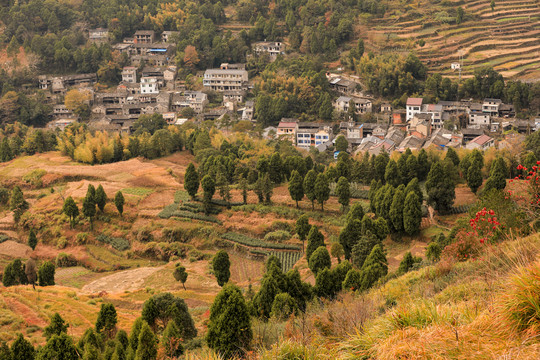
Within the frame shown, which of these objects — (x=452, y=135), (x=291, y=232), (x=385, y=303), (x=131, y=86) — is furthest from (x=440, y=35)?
(x=385, y=303)

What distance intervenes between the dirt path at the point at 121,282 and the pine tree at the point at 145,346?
767 cm

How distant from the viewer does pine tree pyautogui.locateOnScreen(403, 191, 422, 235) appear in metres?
20.4

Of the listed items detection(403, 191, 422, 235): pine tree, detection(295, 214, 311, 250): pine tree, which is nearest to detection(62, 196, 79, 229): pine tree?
detection(295, 214, 311, 250): pine tree

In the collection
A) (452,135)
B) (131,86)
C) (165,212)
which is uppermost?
(131,86)

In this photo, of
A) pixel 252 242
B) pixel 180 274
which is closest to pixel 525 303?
pixel 180 274

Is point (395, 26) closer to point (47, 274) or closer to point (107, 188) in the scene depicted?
point (107, 188)

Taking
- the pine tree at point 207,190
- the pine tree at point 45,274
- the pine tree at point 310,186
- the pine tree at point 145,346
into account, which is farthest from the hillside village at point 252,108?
the pine tree at point 145,346

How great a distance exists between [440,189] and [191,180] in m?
10.3

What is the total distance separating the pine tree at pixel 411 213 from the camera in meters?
20.4

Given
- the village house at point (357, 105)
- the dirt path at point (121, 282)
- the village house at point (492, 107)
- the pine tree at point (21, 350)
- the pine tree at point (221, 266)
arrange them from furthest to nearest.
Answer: the village house at point (357, 105) → the village house at point (492, 107) → the dirt path at point (121, 282) → the pine tree at point (221, 266) → the pine tree at point (21, 350)

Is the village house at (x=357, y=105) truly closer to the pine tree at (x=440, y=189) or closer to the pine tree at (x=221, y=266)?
the pine tree at (x=440, y=189)

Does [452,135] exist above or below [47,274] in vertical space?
above

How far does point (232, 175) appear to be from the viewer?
27719 mm

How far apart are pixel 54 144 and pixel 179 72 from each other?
17.0 meters
